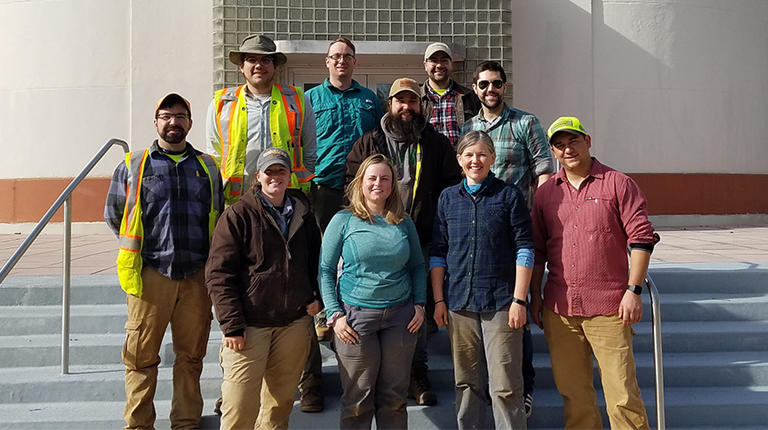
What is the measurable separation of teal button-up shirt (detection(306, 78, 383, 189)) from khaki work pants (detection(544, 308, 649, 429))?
175cm

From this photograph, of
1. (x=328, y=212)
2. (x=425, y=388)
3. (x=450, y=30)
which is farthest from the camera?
(x=450, y=30)

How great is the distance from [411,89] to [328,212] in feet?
3.47

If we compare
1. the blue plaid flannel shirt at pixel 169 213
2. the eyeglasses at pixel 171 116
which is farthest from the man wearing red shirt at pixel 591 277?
the eyeglasses at pixel 171 116

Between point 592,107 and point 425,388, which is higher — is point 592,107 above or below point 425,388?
above

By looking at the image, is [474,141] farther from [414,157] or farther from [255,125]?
[255,125]

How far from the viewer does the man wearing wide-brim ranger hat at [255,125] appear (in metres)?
3.79

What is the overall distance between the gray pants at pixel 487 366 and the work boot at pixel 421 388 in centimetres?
52

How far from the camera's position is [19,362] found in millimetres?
4250

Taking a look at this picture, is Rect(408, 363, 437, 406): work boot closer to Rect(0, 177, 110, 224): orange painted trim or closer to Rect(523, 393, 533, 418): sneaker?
Rect(523, 393, 533, 418): sneaker

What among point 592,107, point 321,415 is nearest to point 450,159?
point 321,415

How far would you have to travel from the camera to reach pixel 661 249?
7051 mm

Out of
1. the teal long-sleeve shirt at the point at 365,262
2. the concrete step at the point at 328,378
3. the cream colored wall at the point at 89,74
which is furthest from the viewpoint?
the cream colored wall at the point at 89,74

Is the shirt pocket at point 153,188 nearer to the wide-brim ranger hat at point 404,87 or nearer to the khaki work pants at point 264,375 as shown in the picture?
the khaki work pants at point 264,375

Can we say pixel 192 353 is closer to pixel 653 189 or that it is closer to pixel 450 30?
pixel 450 30
